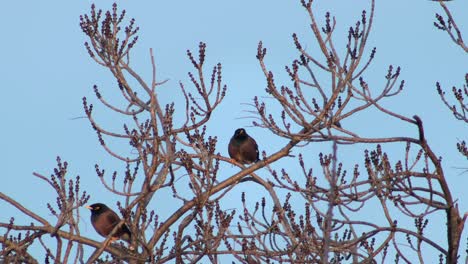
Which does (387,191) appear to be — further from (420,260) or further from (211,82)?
(211,82)

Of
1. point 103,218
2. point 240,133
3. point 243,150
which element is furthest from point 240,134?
point 103,218

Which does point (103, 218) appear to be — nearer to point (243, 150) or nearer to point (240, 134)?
point (243, 150)

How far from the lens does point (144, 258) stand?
9516 millimetres

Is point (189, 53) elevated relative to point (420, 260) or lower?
elevated

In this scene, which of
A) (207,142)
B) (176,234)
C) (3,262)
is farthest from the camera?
(176,234)

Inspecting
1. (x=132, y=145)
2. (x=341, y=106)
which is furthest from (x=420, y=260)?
(x=132, y=145)

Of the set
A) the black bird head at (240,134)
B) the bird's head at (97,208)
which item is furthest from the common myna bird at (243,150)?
the bird's head at (97,208)

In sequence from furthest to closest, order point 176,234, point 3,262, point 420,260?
point 176,234, point 420,260, point 3,262

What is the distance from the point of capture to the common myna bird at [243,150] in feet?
56.3

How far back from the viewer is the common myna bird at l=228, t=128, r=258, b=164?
1716cm

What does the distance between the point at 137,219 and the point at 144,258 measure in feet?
1.37

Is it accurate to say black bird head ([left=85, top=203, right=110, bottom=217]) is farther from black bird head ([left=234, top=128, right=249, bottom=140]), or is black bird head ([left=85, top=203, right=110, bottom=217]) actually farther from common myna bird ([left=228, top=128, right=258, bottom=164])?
black bird head ([left=234, top=128, right=249, bottom=140])

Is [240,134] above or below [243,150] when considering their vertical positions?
above

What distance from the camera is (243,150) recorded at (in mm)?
17172
